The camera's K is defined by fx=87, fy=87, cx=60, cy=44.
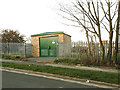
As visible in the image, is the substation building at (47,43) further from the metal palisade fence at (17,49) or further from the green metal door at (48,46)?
the metal palisade fence at (17,49)

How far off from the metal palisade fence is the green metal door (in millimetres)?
1935

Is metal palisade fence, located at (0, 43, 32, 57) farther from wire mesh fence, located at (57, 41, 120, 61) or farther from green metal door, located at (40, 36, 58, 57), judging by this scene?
wire mesh fence, located at (57, 41, 120, 61)

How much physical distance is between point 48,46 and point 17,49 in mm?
4621

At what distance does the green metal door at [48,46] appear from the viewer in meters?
13.1

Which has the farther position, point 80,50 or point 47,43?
point 47,43

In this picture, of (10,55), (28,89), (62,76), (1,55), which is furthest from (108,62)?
(1,55)

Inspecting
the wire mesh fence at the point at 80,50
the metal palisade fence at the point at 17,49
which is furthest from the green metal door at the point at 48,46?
the wire mesh fence at the point at 80,50

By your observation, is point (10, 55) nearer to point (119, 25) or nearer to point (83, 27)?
point (83, 27)

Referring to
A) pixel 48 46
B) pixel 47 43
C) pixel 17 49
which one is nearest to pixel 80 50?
pixel 48 46

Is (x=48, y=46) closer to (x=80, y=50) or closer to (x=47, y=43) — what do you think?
(x=47, y=43)

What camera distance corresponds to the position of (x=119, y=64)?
23.4ft

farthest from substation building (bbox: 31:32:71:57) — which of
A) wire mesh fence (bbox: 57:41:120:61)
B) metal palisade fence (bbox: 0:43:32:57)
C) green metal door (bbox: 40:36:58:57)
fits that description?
wire mesh fence (bbox: 57:41:120:61)

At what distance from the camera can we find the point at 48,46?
→ 13.6 metres

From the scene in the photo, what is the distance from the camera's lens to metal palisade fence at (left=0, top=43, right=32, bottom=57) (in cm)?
1277
